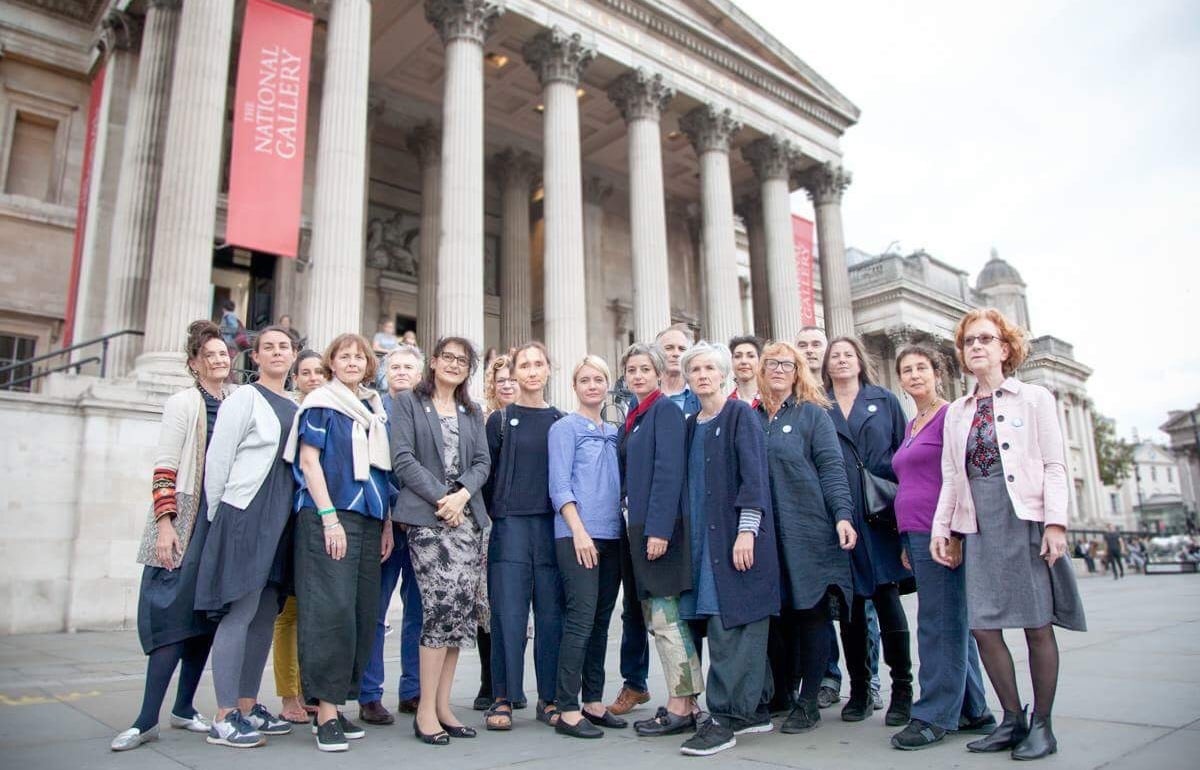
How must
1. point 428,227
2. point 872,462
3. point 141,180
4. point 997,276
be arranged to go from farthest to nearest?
point 997,276, point 428,227, point 141,180, point 872,462

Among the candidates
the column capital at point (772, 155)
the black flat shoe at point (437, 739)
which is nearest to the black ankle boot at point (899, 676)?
→ the black flat shoe at point (437, 739)

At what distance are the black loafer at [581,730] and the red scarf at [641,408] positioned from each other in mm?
1799

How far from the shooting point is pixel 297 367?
18.7 feet

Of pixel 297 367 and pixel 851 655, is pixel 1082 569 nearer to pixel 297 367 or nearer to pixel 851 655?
pixel 851 655

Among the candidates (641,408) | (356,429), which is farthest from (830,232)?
(356,429)

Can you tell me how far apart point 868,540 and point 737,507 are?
1.09 metres

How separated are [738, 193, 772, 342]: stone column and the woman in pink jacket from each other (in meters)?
23.1

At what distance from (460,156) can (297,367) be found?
1257 centimetres

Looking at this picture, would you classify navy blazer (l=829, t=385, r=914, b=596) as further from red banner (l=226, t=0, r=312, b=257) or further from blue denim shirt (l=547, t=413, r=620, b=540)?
red banner (l=226, t=0, r=312, b=257)

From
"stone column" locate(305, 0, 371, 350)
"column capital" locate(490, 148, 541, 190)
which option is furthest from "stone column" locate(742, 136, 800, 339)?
"stone column" locate(305, 0, 371, 350)

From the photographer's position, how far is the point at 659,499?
4.76 m

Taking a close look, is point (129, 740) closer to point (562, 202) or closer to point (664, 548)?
point (664, 548)

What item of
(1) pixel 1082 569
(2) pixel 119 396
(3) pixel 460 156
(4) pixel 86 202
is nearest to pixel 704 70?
(3) pixel 460 156

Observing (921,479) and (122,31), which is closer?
(921,479)
